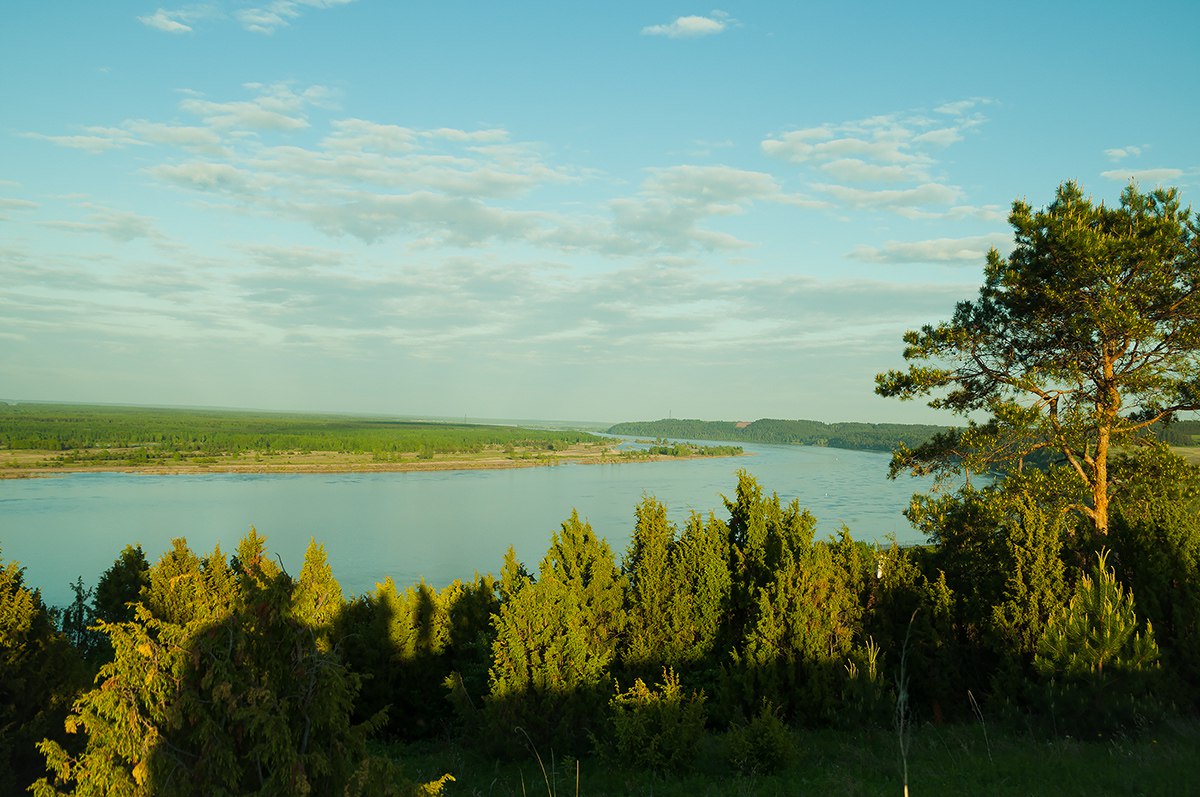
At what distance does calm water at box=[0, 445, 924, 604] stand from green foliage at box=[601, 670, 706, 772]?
18.1m

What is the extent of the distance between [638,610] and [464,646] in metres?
3.42

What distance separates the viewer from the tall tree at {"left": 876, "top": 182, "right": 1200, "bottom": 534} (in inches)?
541

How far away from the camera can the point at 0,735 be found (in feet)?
24.8

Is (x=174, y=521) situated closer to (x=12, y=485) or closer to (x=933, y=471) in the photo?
(x=12, y=485)

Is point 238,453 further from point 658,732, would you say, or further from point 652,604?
point 658,732

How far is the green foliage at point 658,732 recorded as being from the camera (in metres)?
8.93

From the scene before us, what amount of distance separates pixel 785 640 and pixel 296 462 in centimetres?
8318

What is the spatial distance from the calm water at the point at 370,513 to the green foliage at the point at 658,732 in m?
18.1

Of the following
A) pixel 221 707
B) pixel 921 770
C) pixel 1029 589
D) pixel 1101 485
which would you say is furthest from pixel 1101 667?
pixel 221 707

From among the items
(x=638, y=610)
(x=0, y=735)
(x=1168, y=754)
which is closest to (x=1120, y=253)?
(x=1168, y=754)

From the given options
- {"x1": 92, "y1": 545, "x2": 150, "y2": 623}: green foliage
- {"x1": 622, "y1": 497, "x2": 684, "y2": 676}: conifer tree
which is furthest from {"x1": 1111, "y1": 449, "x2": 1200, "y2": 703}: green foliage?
{"x1": 92, "y1": 545, "x2": 150, "y2": 623}: green foliage

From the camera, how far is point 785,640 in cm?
1163

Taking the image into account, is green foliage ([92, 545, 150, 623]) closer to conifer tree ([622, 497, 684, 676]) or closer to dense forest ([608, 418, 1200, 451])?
conifer tree ([622, 497, 684, 676])

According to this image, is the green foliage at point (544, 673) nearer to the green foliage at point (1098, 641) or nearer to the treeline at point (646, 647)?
the treeline at point (646, 647)
